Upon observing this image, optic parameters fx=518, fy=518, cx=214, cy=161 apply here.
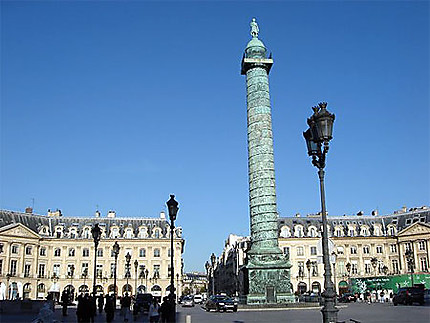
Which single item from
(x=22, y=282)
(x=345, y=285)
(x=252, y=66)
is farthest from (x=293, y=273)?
(x=252, y=66)

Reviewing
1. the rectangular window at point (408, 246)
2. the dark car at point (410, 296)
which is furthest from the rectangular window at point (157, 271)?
the dark car at point (410, 296)

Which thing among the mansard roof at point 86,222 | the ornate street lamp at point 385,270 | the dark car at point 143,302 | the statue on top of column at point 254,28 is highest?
the statue on top of column at point 254,28

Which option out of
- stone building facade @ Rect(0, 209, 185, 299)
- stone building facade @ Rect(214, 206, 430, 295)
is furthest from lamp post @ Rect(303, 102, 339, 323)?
stone building facade @ Rect(214, 206, 430, 295)

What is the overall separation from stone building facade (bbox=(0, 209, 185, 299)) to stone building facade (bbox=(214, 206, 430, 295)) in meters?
10.5

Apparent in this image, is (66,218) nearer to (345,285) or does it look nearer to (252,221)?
(345,285)

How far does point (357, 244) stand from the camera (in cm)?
6106

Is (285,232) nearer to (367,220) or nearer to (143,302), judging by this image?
(367,220)

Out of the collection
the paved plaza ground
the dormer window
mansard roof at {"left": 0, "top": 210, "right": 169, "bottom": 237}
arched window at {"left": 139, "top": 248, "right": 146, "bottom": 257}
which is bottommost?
the paved plaza ground

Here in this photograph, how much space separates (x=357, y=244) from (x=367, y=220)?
407 cm

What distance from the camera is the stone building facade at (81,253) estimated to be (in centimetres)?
5541

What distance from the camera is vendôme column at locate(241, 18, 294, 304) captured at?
91.7ft

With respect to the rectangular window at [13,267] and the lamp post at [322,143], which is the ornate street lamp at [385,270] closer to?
the rectangular window at [13,267]

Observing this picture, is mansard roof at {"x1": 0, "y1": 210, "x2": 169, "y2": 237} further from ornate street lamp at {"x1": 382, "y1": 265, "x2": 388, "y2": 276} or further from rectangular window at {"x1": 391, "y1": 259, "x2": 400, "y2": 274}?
rectangular window at {"x1": 391, "y1": 259, "x2": 400, "y2": 274}

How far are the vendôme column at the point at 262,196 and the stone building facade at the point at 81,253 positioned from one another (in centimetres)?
2945
